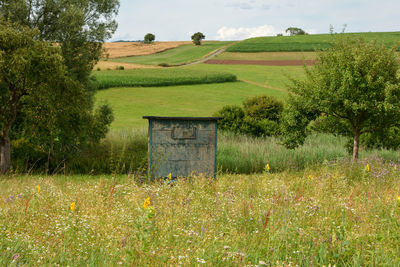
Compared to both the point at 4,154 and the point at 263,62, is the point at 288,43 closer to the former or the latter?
the point at 263,62

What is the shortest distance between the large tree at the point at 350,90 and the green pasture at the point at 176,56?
53080mm

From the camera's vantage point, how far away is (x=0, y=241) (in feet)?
13.8

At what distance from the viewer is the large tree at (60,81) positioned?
40.8 ft

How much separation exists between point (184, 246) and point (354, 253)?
1997 millimetres

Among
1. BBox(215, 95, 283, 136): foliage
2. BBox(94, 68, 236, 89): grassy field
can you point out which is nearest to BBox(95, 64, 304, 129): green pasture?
BBox(94, 68, 236, 89): grassy field

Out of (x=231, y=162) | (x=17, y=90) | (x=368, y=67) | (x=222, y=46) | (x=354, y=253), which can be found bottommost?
(x=231, y=162)

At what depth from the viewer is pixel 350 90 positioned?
11898 mm

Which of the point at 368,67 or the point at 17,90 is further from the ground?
the point at 368,67

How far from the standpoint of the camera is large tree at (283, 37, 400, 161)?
11.7 metres

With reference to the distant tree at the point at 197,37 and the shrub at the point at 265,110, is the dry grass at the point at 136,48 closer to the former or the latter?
the distant tree at the point at 197,37

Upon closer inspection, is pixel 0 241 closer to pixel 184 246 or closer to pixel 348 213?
pixel 184 246

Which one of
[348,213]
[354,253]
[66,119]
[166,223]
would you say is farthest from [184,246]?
[66,119]

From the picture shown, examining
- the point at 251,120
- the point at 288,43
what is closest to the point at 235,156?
the point at 251,120

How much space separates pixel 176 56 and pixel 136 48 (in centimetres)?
1645
